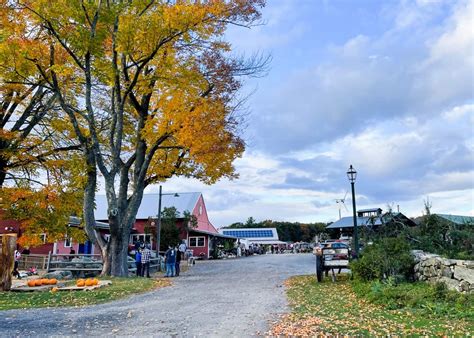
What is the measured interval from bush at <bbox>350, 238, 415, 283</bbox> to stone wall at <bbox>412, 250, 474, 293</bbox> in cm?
32

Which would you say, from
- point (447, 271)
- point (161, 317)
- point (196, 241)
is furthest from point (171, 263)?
point (196, 241)

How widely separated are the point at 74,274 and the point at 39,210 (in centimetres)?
418

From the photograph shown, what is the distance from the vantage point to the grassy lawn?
21.1ft

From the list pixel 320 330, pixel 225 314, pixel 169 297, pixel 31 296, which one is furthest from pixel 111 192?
pixel 320 330

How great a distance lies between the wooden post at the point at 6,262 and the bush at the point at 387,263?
11281 mm

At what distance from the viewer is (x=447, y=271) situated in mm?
9422

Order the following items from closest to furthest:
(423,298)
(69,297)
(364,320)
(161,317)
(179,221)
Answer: (364,320) < (161,317) < (423,298) < (69,297) < (179,221)

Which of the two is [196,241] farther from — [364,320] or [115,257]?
[364,320]

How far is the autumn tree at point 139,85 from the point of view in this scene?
48.6 ft

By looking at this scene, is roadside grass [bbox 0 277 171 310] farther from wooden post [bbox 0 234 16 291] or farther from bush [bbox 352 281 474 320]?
bush [bbox 352 281 474 320]

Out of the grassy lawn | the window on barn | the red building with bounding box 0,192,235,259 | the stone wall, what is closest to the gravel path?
the grassy lawn

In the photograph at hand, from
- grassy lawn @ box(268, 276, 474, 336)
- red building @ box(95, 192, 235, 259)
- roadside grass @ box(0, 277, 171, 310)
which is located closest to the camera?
grassy lawn @ box(268, 276, 474, 336)

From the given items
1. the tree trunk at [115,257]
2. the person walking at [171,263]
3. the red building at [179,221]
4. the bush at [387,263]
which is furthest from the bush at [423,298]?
the red building at [179,221]

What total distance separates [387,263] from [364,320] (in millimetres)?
4460
